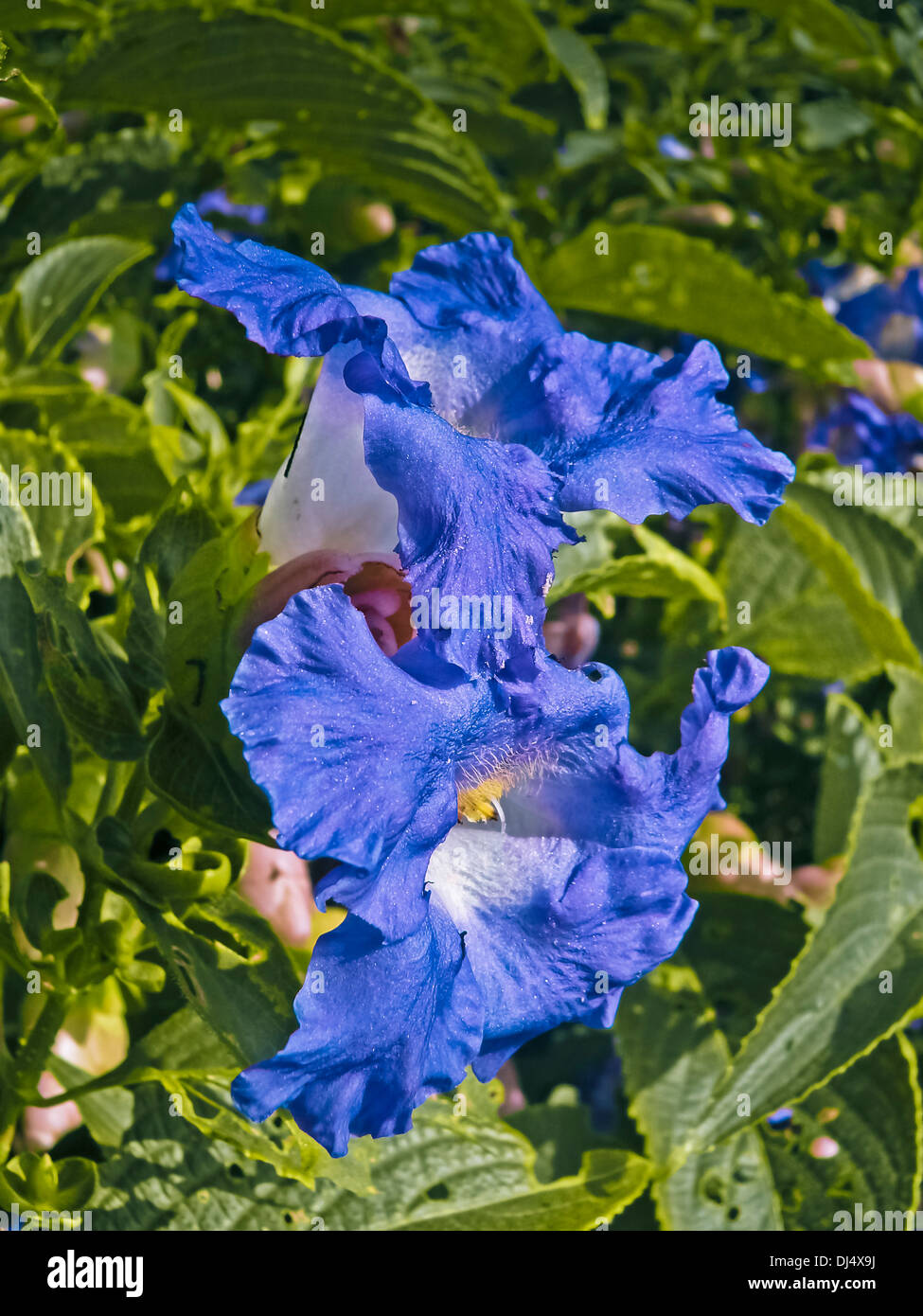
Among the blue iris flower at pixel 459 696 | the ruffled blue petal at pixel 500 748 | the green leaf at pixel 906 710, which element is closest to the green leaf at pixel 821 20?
the green leaf at pixel 906 710

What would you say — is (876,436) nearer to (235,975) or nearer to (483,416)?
(483,416)

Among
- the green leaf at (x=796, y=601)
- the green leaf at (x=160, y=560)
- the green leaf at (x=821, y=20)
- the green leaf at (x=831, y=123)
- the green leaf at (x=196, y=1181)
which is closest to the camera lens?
the green leaf at (x=160, y=560)

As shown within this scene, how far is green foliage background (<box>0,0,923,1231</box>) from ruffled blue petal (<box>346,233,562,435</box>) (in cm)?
10

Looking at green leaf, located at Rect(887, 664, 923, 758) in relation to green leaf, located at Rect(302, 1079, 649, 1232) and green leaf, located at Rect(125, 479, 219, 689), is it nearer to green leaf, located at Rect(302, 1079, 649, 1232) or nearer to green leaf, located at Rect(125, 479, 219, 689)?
green leaf, located at Rect(302, 1079, 649, 1232)

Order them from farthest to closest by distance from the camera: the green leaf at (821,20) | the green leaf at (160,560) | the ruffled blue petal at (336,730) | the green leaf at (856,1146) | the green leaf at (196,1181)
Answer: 1. the green leaf at (821,20)
2. the green leaf at (856,1146)
3. the green leaf at (196,1181)
4. the green leaf at (160,560)
5. the ruffled blue petal at (336,730)

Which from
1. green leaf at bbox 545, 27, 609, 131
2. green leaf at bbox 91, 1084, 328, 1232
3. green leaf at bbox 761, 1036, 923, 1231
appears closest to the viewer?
green leaf at bbox 91, 1084, 328, 1232

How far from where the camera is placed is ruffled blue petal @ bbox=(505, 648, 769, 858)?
45cm

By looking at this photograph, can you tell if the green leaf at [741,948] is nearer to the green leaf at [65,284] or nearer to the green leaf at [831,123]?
the green leaf at [65,284]

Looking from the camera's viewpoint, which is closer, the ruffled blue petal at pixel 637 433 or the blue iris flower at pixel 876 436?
the ruffled blue petal at pixel 637 433

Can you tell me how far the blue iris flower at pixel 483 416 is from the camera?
0.38 meters

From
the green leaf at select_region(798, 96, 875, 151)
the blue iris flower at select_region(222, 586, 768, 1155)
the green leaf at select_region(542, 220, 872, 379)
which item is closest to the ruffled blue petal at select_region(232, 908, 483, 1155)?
the blue iris flower at select_region(222, 586, 768, 1155)

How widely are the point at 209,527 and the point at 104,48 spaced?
0.35m

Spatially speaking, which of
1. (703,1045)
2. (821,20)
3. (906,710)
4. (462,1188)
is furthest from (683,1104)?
(821,20)

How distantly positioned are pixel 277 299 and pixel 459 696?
14 cm
